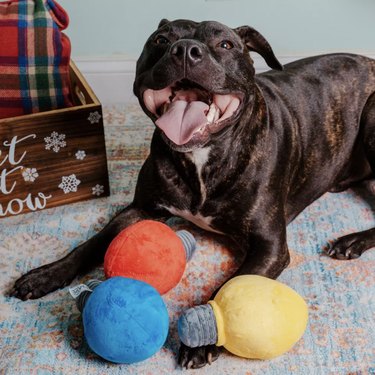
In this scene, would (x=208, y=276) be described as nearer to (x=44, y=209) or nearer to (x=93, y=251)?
(x=93, y=251)

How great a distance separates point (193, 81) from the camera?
5.12 ft

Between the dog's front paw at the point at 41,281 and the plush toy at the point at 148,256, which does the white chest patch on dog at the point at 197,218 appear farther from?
the dog's front paw at the point at 41,281

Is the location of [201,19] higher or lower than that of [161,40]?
lower

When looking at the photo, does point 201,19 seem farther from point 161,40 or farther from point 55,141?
point 161,40

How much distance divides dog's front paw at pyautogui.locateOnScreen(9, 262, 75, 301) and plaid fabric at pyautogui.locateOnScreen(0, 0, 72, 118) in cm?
60

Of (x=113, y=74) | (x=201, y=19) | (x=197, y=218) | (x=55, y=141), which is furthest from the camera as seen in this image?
(x=113, y=74)

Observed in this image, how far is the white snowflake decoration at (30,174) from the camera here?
205 cm

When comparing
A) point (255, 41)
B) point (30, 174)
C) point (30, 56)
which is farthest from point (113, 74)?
point (255, 41)

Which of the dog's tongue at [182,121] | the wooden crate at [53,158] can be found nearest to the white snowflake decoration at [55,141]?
the wooden crate at [53,158]

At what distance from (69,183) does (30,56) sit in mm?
429

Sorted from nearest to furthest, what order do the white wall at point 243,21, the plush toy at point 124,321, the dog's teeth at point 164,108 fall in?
the plush toy at point 124,321 < the dog's teeth at point 164,108 < the white wall at point 243,21

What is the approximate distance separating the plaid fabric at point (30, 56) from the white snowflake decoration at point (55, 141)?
0.17 meters

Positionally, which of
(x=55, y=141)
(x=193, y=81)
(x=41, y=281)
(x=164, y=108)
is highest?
(x=193, y=81)

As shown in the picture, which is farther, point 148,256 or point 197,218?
point 197,218
